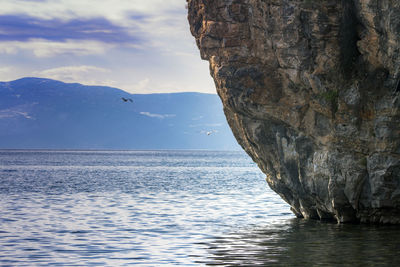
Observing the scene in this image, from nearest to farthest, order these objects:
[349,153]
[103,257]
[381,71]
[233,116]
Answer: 1. [103,257]
2. [381,71]
3. [349,153]
4. [233,116]

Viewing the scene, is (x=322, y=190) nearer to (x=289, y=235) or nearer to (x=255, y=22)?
(x=289, y=235)

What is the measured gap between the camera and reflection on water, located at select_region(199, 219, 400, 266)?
65.8ft

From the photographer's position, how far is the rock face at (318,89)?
2348 centimetres

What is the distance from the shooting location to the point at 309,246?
23125 mm

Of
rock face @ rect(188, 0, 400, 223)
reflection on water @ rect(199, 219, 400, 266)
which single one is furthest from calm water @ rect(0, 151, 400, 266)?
rock face @ rect(188, 0, 400, 223)

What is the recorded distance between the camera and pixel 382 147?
2419cm

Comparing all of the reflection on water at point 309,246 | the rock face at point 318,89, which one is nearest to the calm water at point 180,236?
the reflection on water at point 309,246

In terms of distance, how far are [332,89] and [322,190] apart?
4.98 metres

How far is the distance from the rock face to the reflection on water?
133 centimetres

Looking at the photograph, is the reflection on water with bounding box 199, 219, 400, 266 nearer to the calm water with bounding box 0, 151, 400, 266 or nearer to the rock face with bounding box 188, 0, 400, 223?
the calm water with bounding box 0, 151, 400, 266

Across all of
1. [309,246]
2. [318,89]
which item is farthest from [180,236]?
[318,89]

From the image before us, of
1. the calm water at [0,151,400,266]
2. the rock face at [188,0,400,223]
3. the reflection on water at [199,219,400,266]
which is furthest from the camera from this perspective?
the rock face at [188,0,400,223]

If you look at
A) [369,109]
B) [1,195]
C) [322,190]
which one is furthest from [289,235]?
[1,195]

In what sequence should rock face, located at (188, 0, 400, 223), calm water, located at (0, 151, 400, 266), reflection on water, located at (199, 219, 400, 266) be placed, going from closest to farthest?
reflection on water, located at (199, 219, 400, 266)
calm water, located at (0, 151, 400, 266)
rock face, located at (188, 0, 400, 223)
